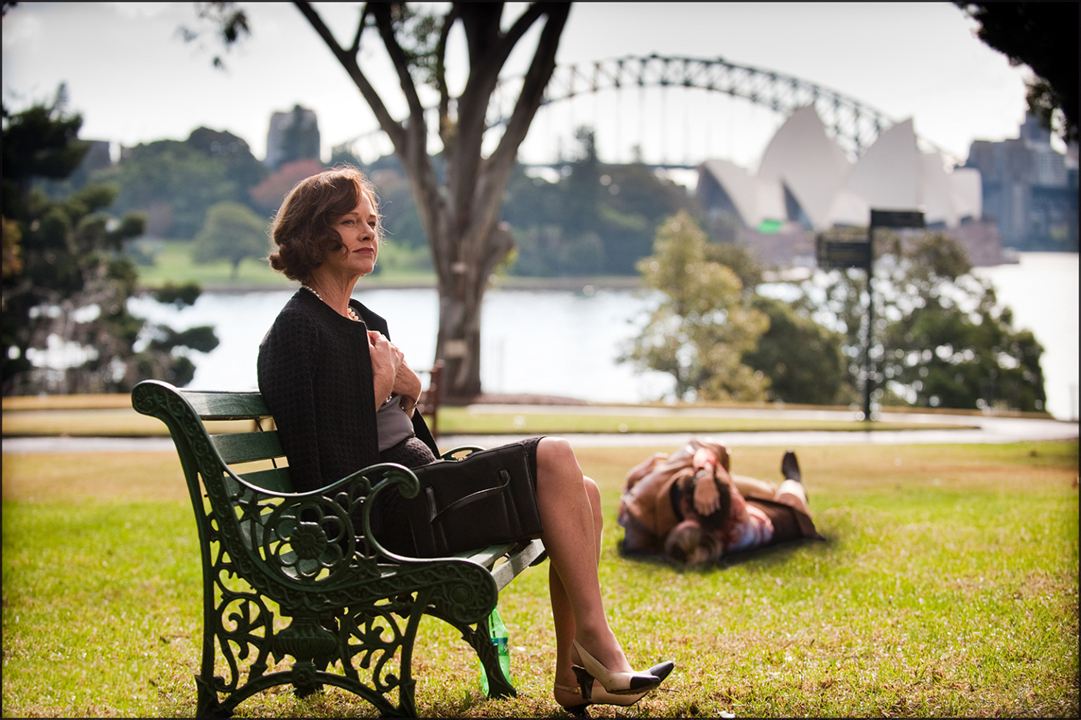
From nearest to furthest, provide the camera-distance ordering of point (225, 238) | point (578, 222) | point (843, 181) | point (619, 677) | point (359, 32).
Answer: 1. point (619, 677)
2. point (359, 32)
3. point (843, 181)
4. point (225, 238)
5. point (578, 222)

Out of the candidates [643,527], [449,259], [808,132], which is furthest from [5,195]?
[643,527]

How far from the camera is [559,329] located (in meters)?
71.2

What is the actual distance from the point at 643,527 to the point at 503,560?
2900mm

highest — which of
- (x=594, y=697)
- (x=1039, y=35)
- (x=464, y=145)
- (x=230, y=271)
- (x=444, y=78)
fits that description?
(x=444, y=78)

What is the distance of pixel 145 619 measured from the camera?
15.8 ft

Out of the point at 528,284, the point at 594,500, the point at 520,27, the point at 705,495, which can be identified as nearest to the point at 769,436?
the point at 520,27

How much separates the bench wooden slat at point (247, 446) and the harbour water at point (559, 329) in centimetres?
210

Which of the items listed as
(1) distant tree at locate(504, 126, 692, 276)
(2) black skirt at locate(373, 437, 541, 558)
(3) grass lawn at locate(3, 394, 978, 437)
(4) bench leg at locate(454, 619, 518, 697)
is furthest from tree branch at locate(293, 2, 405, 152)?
(1) distant tree at locate(504, 126, 692, 276)

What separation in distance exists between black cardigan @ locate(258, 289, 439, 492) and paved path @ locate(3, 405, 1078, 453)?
26.3 ft

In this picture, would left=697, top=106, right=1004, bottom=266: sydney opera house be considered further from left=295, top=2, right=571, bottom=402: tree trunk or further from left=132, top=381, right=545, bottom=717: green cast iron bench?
left=132, top=381, right=545, bottom=717: green cast iron bench

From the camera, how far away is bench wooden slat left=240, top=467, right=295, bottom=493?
3.29 metres

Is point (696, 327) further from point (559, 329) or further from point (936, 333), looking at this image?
point (559, 329)

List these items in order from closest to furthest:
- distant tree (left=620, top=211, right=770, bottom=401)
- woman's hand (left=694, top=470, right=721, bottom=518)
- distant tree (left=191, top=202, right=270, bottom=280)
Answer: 1. woman's hand (left=694, top=470, right=721, bottom=518)
2. distant tree (left=620, top=211, right=770, bottom=401)
3. distant tree (left=191, top=202, right=270, bottom=280)

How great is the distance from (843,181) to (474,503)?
33.8 m
